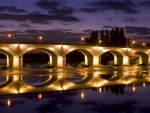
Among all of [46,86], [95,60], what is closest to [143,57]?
[95,60]

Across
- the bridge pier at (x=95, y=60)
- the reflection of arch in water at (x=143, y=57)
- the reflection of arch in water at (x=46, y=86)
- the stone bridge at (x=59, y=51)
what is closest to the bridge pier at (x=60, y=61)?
the stone bridge at (x=59, y=51)

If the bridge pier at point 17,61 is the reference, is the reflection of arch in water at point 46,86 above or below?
below

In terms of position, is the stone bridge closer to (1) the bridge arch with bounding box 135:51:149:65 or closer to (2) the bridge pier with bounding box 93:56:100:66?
(2) the bridge pier with bounding box 93:56:100:66

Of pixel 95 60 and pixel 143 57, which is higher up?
pixel 143 57

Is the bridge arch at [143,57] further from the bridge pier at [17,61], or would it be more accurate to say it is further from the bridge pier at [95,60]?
the bridge pier at [17,61]

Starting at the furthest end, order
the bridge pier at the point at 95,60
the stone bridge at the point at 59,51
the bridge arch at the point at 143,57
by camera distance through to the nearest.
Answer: the bridge arch at the point at 143,57 → the bridge pier at the point at 95,60 → the stone bridge at the point at 59,51

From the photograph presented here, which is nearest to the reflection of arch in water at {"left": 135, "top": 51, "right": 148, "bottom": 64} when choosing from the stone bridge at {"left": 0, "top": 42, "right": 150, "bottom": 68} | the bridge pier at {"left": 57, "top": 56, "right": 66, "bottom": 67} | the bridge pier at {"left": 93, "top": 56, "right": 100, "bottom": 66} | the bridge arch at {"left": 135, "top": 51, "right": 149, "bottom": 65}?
the bridge arch at {"left": 135, "top": 51, "right": 149, "bottom": 65}

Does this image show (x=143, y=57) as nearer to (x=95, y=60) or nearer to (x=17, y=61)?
(x=95, y=60)

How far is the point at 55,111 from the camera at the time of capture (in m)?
12.3

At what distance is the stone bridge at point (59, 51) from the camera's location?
46219 millimetres

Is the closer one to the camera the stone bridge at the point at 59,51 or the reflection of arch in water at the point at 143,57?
the stone bridge at the point at 59,51

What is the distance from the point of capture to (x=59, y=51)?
51.3 m

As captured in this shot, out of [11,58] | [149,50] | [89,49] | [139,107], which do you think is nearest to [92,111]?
[139,107]

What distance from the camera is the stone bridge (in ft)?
152
